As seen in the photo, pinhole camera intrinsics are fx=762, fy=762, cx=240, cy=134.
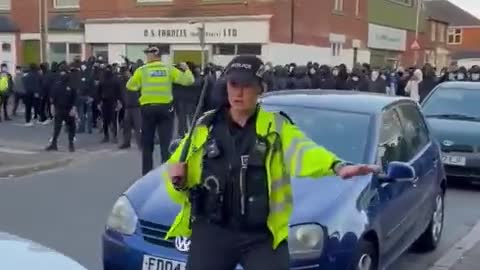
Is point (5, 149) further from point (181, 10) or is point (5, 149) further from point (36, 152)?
point (181, 10)

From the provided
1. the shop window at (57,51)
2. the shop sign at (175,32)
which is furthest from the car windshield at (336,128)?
the shop window at (57,51)

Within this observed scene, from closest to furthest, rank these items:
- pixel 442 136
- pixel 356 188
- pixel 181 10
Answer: pixel 356 188 → pixel 442 136 → pixel 181 10

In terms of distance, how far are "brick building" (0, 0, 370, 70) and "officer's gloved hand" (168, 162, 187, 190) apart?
26.1 metres

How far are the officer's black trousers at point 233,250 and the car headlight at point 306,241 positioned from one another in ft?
2.96

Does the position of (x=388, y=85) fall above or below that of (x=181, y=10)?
below

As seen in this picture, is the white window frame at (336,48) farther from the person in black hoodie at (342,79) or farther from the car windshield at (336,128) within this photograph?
the car windshield at (336,128)

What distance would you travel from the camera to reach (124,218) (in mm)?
4965

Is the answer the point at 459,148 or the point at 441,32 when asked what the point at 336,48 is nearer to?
the point at 441,32

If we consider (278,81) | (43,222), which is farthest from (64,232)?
(278,81)

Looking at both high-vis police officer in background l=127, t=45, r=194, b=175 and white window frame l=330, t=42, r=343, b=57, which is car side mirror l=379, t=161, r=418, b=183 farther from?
white window frame l=330, t=42, r=343, b=57

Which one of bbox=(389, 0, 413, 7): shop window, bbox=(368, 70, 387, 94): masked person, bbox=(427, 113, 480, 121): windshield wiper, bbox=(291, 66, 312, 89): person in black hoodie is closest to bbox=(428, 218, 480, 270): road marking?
bbox=(427, 113, 480, 121): windshield wiper

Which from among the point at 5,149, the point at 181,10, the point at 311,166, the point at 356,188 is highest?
the point at 181,10

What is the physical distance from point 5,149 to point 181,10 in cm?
1876

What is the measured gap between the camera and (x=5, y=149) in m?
14.4
